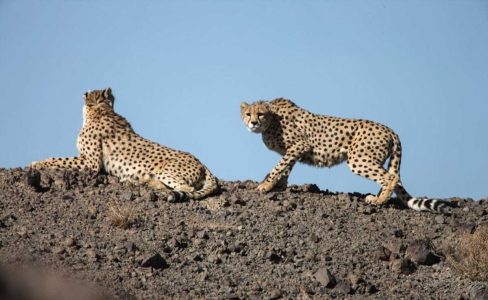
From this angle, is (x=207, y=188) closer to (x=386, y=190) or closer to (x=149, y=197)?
(x=149, y=197)

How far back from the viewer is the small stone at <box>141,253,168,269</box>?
21.6 ft

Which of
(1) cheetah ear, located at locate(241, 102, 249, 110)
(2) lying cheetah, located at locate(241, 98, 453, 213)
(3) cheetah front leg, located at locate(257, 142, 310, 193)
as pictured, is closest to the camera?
(3) cheetah front leg, located at locate(257, 142, 310, 193)

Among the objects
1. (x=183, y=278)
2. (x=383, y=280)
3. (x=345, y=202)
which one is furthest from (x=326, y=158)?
(x=183, y=278)

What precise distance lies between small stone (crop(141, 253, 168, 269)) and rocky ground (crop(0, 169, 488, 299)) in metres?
0.01

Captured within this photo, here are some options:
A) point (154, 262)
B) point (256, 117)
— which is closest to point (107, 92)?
point (256, 117)

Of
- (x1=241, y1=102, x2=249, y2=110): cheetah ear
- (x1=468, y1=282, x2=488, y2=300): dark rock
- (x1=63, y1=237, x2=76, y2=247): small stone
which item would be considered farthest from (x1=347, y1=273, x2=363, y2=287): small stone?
(x1=241, y1=102, x2=249, y2=110): cheetah ear

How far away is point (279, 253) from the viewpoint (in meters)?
7.25

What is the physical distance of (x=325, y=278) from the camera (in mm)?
6570

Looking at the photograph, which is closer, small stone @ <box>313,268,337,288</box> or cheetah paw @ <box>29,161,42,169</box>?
small stone @ <box>313,268,337,288</box>

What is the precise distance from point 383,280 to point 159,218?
2393 mm

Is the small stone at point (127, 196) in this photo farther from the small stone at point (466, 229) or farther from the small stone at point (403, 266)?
the small stone at point (466, 229)

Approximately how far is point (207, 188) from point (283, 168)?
110 centimetres

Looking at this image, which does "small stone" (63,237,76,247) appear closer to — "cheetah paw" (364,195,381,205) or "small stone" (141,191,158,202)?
"small stone" (141,191,158,202)

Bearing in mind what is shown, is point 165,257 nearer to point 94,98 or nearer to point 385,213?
point 385,213
